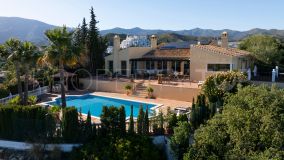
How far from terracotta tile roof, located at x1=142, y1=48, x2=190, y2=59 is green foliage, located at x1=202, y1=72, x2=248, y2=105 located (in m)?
12.9

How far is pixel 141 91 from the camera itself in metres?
31.5

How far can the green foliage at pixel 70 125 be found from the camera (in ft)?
59.1

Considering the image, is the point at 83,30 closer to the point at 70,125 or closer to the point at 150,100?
the point at 150,100

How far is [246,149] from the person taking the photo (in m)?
13.0

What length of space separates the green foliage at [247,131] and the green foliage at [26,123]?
8.99m

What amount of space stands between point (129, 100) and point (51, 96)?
850 cm

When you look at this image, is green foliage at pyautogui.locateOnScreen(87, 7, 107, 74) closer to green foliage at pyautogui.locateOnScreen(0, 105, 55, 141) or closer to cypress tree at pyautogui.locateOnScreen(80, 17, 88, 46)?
→ cypress tree at pyautogui.locateOnScreen(80, 17, 88, 46)

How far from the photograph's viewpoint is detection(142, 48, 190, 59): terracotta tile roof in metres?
36.6

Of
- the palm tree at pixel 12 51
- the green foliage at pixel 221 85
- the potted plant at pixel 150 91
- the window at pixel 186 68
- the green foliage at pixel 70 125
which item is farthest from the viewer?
the window at pixel 186 68

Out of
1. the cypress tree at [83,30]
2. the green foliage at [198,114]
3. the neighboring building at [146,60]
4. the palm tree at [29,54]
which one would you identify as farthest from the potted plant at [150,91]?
the cypress tree at [83,30]

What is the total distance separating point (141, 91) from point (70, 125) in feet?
46.8

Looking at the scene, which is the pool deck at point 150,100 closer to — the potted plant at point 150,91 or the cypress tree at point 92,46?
the potted plant at point 150,91

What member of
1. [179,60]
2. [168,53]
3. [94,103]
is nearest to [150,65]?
[168,53]

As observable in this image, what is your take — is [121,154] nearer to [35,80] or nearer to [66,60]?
[66,60]
